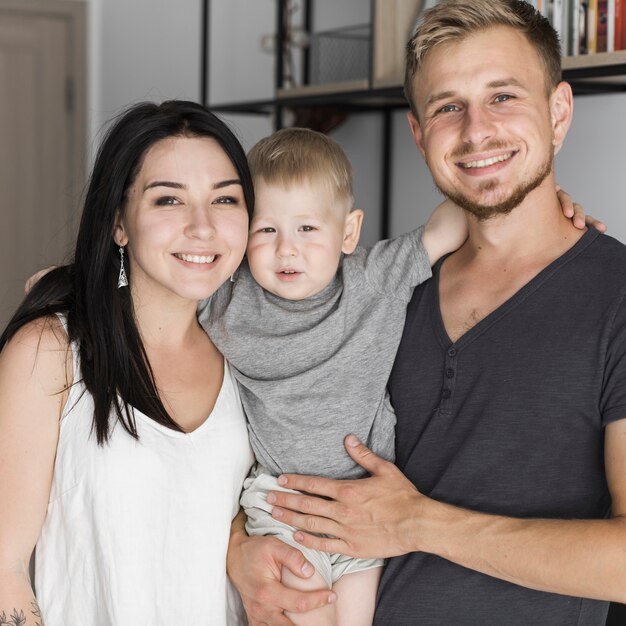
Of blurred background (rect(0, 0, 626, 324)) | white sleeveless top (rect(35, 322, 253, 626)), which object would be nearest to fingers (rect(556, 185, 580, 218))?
white sleeveless top (rect(35, 322, 253, 626))

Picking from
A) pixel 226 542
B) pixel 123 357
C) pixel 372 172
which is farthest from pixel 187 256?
pixel 372 172

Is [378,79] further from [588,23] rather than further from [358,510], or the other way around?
[358,510]

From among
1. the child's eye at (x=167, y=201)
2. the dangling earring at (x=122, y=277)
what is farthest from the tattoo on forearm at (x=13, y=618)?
the child's eye at (x=167, y=201)

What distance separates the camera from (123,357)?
5.44 feet

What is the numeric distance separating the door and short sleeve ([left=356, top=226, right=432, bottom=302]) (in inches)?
129

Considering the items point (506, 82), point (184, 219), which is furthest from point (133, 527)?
point (506, 82)

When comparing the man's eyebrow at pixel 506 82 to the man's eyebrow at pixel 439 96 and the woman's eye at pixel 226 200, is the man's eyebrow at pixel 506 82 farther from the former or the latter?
the woman's eye at pixel 226 200

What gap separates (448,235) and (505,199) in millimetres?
189

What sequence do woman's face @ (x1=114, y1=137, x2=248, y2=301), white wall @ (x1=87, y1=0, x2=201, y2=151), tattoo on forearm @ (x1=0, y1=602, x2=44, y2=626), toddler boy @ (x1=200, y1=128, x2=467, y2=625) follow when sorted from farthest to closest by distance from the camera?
white wall @ (x1=87, y1=0, x2=201, y2=151), toddler boy @ (x1=200, y1=128, x2=467, y2=625), woman's face @ (x1=114, y1=137, x2=248, y2=301), tattoo on forearm @ (x1=0, y1=602, x2=44, y2=626)

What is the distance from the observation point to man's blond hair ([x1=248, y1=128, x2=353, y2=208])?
1830 mm

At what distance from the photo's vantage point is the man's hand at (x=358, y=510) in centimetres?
160

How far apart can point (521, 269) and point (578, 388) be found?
28 cm

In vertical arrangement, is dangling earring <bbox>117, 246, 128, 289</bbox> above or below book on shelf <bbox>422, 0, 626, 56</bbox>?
below

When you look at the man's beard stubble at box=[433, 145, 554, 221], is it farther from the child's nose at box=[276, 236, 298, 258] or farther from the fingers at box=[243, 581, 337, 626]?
the fingers at box=[243, 581, 337, 626]
